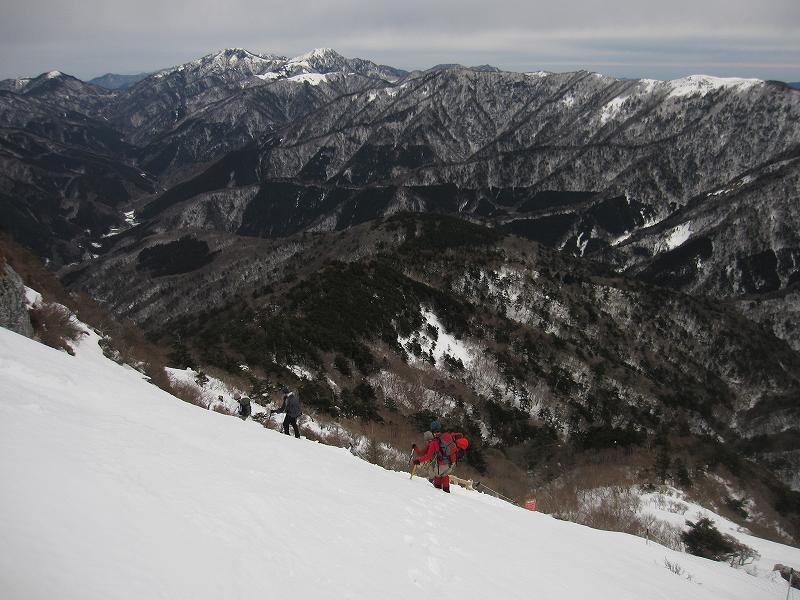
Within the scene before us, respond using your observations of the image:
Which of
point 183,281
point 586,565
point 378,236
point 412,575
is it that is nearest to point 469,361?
point 378,236

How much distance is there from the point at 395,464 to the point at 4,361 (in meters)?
13.9

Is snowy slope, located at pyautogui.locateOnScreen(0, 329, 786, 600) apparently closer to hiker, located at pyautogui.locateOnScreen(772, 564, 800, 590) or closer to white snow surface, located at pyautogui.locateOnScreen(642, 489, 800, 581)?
hiker, located at pyautogui.locateOnScreen(772, 564, 800, 590)

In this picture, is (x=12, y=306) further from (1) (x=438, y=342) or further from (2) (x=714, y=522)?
(1) (x=438, y=342)

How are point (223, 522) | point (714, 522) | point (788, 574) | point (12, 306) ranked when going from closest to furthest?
1. point (223, 522)
2. point (12, 306)
3. point (788, 574)
4. point (714, 522)

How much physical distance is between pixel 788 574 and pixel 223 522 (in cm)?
2453

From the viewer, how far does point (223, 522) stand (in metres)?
8.21

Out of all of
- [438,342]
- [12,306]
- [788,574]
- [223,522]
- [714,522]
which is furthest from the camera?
[438,342]

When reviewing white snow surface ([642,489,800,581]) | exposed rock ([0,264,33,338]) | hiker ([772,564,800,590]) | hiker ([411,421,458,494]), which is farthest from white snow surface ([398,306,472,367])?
hiker ([411,421,458,494])

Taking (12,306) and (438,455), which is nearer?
(438,455)

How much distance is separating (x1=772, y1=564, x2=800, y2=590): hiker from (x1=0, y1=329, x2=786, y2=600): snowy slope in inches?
216

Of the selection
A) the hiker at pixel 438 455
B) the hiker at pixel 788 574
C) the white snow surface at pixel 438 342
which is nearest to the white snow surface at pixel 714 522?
the hiker at pixel 788 574

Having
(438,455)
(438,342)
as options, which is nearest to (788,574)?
(438,455)

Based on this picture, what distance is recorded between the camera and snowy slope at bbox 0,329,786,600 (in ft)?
20.2

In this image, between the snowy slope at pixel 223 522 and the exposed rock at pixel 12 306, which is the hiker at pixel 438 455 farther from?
the exposed rock at pixel 12 306
